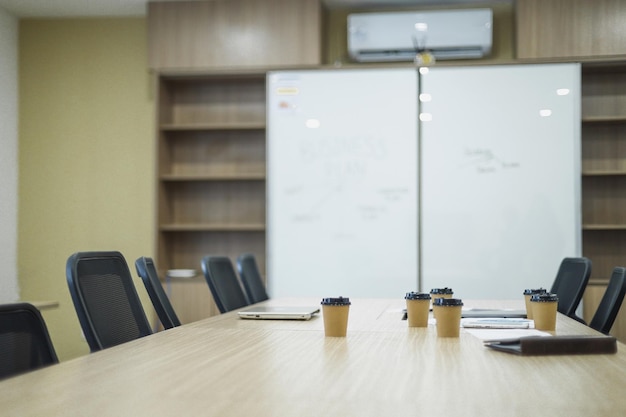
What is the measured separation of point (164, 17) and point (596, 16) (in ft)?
10.1

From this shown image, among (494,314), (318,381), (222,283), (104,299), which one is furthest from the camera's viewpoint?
(222,283)

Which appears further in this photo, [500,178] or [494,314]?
[500,178]

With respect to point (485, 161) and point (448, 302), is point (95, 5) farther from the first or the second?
point (448, 302)

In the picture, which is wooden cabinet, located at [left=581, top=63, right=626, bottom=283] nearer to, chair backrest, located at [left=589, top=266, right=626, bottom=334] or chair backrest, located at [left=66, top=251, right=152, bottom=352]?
chair backrest, located at [left=589, top=266, right=626, bottom=334]

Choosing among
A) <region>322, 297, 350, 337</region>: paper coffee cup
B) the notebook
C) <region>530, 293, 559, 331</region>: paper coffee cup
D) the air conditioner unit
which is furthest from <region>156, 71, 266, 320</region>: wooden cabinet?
<region>322, 297, 350, 337</region>: paper coffee cup

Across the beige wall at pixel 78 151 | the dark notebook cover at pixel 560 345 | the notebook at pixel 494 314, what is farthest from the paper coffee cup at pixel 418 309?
the beige wall at pixel 78 151

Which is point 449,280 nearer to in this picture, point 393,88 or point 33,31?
point 393,88

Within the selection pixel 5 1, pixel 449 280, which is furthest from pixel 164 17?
pixel 449 280

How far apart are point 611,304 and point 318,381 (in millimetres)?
2159

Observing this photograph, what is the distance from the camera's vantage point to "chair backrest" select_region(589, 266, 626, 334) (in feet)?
10.8

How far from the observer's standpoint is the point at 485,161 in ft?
19.0

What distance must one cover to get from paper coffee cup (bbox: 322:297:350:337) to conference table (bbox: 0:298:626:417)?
56 millimetres

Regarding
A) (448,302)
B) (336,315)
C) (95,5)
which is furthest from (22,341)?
(95,5)

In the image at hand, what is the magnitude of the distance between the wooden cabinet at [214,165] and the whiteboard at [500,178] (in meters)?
1.35
